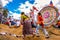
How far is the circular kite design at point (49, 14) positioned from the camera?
391 cm

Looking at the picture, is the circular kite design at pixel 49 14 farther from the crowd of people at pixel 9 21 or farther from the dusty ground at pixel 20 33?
the crowd of people at pixel 9 21

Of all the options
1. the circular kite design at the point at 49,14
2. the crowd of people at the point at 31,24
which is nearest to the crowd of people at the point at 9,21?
the crowd of people at the point at 31,24

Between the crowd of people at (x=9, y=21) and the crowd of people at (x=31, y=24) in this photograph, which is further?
the crowd of people at (x=9, y=21)

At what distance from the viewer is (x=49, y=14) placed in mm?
3949

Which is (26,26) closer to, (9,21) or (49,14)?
(9,21)

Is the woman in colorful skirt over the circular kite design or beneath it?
beneath

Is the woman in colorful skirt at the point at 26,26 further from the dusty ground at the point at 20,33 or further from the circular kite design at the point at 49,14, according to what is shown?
the circular kite design at the point at 49,14

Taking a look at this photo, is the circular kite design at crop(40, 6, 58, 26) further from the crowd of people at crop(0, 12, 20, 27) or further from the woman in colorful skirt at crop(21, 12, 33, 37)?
the crowd of people at crop(0, 12, 20, 27)

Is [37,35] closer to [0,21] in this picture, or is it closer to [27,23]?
[27,23]

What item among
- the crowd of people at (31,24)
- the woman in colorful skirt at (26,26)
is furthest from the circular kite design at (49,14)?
the woman in colorful skirt at (26,26)

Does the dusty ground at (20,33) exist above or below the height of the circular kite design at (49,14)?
below

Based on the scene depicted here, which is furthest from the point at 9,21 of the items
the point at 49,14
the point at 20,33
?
the point at 49,14

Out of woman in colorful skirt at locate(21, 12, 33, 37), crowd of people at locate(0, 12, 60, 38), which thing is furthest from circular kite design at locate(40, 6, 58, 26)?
woman in colorful skirt at locate(21, 12, 33, 37)

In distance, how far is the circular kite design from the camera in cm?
391
